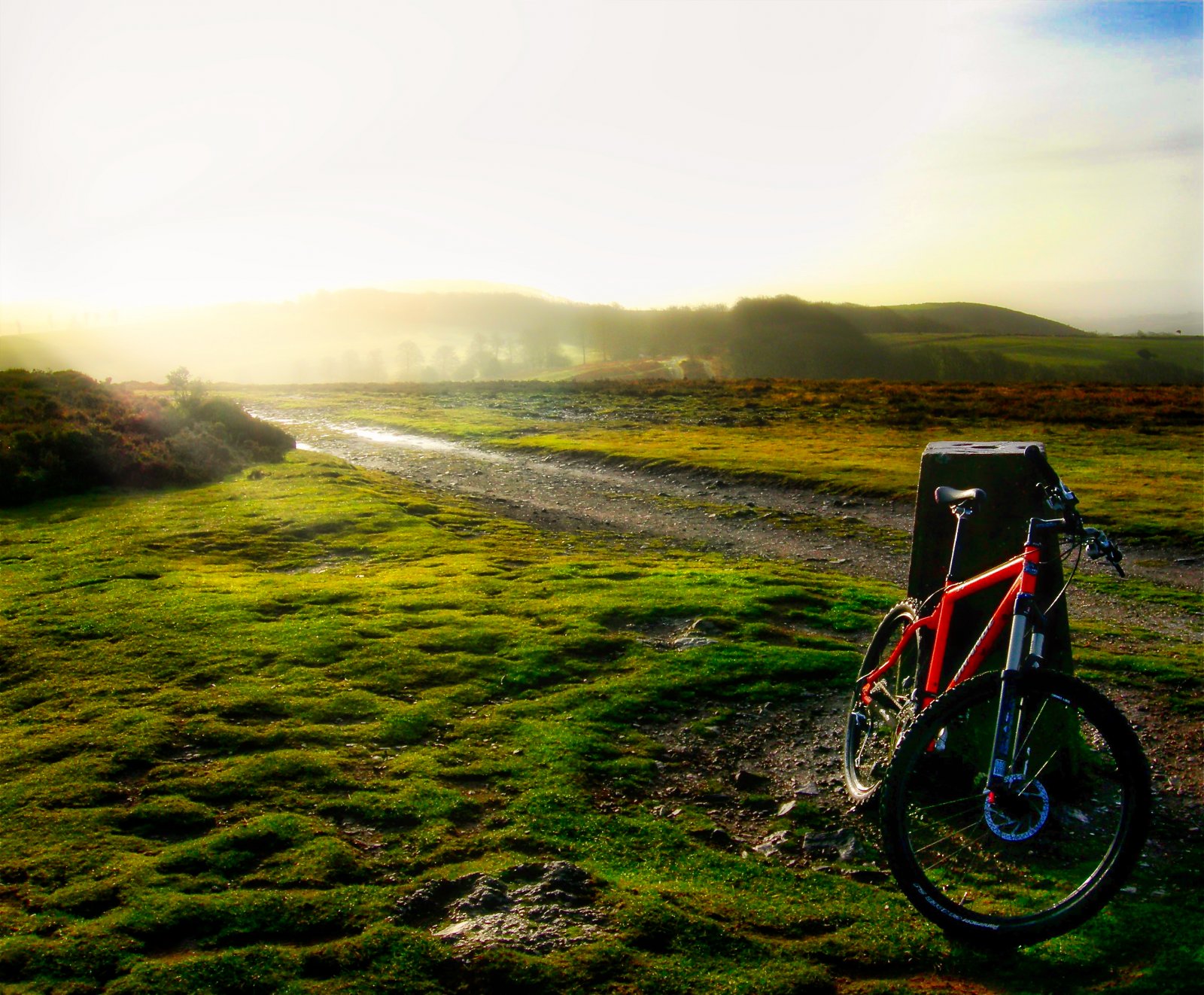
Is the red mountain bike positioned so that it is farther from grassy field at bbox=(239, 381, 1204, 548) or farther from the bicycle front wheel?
grassy field at bbox=(239, 381, 1204, 548)

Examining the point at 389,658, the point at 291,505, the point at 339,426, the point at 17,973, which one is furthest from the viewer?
the point at 339,426

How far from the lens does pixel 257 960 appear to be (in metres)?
3.91

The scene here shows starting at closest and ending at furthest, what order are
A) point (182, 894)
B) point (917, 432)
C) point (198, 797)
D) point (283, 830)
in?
point (182, 894) < point (283, 830) < point (198, 797) < point (917, 432)

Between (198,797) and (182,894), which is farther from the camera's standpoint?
(198,797)

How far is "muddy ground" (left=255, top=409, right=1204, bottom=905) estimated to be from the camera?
18.2 feet

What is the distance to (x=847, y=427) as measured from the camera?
118ft

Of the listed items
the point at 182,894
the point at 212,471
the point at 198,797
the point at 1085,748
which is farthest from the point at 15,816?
the point at 212,471

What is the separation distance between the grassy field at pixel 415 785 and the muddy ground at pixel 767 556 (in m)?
0.18

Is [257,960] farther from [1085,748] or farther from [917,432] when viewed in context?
[917,432]

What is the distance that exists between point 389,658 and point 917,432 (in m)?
29.8

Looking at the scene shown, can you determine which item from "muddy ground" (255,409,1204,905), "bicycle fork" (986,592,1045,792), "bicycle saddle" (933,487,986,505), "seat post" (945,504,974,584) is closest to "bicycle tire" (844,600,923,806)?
"muddy ground" (255,409,1204,905)

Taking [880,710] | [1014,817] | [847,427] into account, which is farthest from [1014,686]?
[847,427]

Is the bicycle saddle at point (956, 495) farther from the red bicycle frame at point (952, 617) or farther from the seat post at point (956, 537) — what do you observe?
the red bicycle frame at point (952, 617)

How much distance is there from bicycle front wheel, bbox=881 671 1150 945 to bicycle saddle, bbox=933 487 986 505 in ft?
4.71
